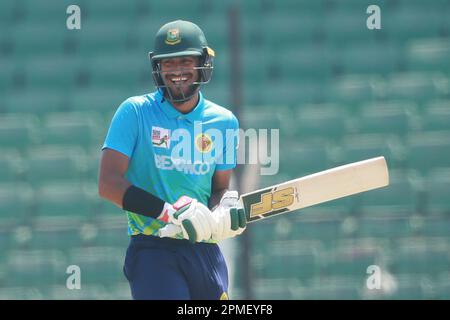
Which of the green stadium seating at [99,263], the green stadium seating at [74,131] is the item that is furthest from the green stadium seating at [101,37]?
the green stadium seating at [99,263]

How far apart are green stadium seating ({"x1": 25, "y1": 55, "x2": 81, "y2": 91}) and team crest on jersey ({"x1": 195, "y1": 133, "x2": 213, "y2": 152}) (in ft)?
12.2

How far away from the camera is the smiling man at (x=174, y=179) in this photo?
128 inches

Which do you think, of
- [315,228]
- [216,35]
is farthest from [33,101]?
[315,228]

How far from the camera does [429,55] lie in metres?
6.99

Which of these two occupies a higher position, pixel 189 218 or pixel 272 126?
pixel 272 126

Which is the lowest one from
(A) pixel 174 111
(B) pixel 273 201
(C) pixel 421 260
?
(C) pixel 421 260

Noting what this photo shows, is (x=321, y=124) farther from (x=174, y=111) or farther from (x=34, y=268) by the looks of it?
(x=174, y=111)

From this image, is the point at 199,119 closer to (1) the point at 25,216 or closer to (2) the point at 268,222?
(2) the point at 268,222

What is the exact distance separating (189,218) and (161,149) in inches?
13.0

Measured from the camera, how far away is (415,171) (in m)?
6.20

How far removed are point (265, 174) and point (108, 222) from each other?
978 millimetres

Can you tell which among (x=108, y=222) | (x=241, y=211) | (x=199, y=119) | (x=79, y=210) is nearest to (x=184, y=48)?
(x=199, y=119)

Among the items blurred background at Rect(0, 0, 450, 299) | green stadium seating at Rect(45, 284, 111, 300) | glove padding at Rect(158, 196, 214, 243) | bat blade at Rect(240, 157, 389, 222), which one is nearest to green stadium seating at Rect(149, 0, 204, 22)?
blurred background at Rect(0, 0, 450, 299)

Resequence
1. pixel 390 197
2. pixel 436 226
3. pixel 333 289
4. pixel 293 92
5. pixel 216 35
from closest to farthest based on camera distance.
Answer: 1. pixel 436 226
2. pixel 333 289
3. pixel 390 197
4. pixel 293 92
5. pixel 216 35
